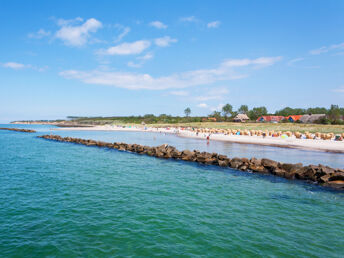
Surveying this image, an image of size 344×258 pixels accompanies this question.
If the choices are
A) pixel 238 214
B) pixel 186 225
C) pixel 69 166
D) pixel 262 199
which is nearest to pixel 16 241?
pixel 186 225

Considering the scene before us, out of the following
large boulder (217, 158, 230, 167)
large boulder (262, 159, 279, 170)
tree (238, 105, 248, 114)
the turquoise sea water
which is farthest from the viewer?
tree (238, 105, 248, 114)

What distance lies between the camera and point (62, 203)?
11.5 metres

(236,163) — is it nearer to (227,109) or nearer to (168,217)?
(168,217)

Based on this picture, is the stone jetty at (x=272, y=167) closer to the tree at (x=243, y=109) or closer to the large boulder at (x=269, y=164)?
the large boulder at (x=269, y=164)

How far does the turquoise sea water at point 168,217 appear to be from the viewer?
7.48 m

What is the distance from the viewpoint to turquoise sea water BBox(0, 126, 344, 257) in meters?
7.48

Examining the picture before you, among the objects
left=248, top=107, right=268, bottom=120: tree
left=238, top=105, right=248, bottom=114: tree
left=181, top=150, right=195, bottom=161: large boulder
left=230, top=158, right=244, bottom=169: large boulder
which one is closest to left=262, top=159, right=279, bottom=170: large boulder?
left=230, top=158, right=244, bottom=169: large boulder

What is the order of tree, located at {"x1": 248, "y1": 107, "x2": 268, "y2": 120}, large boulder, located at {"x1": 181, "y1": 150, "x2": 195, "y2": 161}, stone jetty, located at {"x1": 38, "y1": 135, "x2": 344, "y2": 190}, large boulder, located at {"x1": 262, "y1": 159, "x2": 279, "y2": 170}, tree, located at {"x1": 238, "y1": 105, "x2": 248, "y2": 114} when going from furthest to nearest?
tree, located at {"x1": 238, "y1": 105, "x2": 248, "y2": 114}
tree, located at {"x1": 248, "y1": 107, "x2": 268, "y2": 120}
large boulder, located at {"x1": 181, "y1": 150, "x2": 195, "y2": 161}
large boulder, located at {"x1": 262, "y1": 159, "x2": 279, "y2": 170}
stone jetty, located at {"x1": 38, "y1": 135, "x2": 344, "y2": 190}

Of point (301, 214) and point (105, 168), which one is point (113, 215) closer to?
point (301, 214)

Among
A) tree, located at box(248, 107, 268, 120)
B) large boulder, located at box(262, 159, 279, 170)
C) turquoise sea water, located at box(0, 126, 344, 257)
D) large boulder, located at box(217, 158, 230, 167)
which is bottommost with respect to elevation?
turquoise sea water, located at box(0, 126, 344, 257)

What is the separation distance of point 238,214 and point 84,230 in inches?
281

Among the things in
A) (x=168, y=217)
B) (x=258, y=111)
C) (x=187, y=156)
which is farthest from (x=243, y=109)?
(x=168, y=217)

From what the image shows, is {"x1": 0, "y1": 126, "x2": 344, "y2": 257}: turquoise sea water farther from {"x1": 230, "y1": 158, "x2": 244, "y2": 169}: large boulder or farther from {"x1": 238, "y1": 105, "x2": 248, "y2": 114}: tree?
{"x1": 238, "y1": 105, "x2": 248, "y2": 114}: tree

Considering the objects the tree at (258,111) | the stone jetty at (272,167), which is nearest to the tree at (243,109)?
the tree at (258,111)
